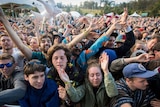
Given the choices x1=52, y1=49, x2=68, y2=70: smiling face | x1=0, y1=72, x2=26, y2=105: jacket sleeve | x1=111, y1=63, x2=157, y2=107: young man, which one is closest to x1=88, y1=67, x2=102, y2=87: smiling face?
x1=111, y1=63, x2=157, y2=107: young man

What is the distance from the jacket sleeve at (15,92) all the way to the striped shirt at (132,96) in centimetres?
96

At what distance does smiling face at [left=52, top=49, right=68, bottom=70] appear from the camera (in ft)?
8.87

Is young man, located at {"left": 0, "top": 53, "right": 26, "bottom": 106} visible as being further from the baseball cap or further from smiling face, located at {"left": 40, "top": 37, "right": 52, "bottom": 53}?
the baseball cap

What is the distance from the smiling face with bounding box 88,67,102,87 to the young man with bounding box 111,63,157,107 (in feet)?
0.74

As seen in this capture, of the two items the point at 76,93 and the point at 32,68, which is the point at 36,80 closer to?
the point at 32,68

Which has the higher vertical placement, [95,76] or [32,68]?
[32,68]

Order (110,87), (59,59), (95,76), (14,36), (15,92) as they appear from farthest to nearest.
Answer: (14,36) → (59,59) → (95,76) → (110,87) → (15,92)

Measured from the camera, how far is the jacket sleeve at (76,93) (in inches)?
92.6

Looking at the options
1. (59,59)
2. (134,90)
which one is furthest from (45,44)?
(134,90)

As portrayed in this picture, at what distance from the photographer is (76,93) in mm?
2396

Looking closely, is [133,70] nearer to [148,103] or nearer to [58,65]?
[148,103]

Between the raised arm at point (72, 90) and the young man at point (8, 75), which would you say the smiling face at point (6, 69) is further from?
the raised arm at point (72, 90)

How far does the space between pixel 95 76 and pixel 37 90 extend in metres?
0.64

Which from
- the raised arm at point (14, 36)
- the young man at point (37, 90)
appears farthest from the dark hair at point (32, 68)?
the raised arm at point (14, 36)
